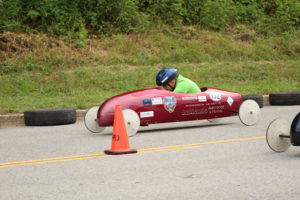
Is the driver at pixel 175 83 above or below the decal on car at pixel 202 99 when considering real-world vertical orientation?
above

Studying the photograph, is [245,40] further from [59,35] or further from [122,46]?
[59,35]

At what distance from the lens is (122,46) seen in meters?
20.2

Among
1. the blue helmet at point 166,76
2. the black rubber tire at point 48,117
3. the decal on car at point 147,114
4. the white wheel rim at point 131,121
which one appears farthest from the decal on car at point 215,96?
the black rubber tire at point 48,117

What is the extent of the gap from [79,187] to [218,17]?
1969cm

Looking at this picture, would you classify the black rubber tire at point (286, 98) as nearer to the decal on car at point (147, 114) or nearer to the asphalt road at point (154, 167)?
the asphalt road at point (154, 167)

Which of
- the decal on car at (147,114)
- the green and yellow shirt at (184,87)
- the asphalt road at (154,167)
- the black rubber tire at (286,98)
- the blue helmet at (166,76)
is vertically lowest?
the black rubber tire at (286,98)

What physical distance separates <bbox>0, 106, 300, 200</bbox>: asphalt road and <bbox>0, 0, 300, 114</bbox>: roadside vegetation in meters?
4.67

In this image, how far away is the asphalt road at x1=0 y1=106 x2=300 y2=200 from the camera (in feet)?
16.5

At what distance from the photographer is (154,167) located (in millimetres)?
6227

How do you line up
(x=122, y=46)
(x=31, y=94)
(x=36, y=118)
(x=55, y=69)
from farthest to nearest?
1. (x=122, y=46)
2. (x=55, y=69)
3. (x=31, y=94)
4. (x=36, y=118)

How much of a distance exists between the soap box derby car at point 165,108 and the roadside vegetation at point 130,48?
3.72 meters

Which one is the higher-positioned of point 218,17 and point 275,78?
point 218,17

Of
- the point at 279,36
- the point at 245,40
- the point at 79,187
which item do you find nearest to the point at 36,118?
the point at 79,187

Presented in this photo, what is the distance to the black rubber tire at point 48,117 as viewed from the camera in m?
11.4
